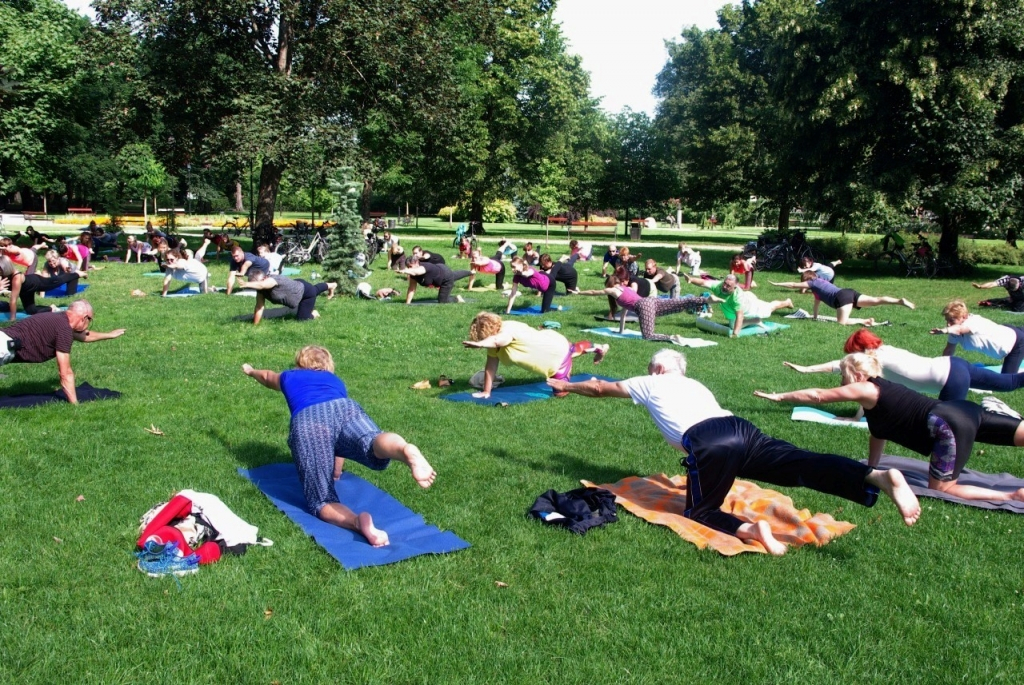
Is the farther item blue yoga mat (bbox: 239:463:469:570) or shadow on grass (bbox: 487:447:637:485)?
shadow on grass (bbox: 487:447:637:485)

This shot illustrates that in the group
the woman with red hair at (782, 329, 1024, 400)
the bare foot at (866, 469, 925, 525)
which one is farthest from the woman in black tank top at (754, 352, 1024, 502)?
the woman with red hair at (782, 329, 1024, 400)

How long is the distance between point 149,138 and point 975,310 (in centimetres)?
2750

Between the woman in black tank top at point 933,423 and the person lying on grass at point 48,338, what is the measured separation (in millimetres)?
7306

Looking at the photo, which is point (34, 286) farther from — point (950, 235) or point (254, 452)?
point (950, 235)

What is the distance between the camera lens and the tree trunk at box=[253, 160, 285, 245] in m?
27.6

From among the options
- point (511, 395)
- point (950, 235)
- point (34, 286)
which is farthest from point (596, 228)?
point (511, 395)

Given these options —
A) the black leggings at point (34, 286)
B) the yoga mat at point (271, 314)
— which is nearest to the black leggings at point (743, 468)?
the yoga mat at point (271, 314)

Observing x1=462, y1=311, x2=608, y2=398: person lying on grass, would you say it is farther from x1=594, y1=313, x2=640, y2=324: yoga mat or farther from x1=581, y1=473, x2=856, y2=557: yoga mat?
x1=594, y1=313, x2=640, y2=324: yoga mat

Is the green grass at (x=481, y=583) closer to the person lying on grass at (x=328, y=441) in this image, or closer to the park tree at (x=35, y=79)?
the person lying on grass at (x=328, y=441)

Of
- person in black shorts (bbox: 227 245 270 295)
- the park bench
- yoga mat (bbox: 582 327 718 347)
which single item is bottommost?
yoga mat (bbox: 582 327 718 347)

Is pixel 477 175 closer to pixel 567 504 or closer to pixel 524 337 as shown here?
pixel 524 337

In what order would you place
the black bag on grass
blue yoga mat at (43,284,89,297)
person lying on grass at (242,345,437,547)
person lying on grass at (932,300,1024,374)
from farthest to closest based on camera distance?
1. blue yoga mat at (43,284,89,297)
2. person lying on grass at (932,300,1024,374)
3. the black bag on grass
4. person lying on grass at (242,345,437,547)

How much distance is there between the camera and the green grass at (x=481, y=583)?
4.29 metres

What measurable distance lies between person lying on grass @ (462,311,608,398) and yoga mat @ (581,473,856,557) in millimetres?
2868
